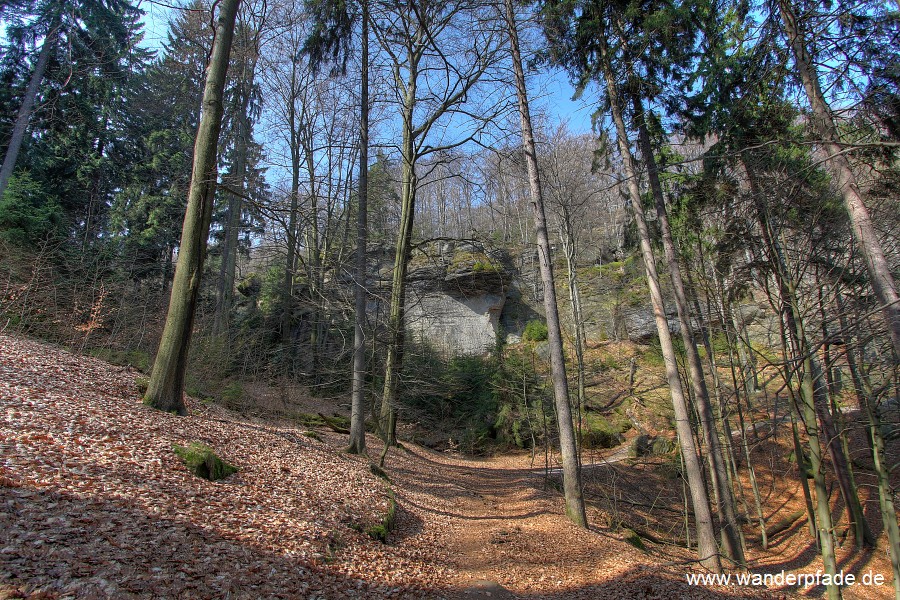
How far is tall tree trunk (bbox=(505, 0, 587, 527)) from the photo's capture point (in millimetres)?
7055

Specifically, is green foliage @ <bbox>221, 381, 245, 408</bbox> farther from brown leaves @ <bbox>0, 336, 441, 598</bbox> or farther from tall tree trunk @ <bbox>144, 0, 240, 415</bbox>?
tall tree trunk @ <bbox>144, 0, 240, 415</bbox>

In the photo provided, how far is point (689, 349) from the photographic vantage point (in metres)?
7.68

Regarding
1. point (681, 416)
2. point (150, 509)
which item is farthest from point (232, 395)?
point (681, 416)

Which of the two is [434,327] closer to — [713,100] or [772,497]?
[772,497]

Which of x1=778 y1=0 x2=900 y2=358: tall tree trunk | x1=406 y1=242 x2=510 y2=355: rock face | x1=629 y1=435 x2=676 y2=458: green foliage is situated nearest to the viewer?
x1=778 y1=0 x2=900 y2=358: tall tree trunk

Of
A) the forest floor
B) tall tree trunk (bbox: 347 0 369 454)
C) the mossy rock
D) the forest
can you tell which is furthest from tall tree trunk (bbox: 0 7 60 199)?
the mossy rock

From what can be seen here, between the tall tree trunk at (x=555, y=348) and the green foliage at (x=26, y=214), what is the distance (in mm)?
13034

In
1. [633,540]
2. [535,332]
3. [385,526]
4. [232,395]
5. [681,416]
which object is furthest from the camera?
[535,332]

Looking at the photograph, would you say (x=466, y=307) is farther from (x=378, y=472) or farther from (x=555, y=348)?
(x=555, y=348)

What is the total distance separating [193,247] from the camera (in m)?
6.29

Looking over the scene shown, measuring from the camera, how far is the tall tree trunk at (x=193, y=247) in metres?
6.07

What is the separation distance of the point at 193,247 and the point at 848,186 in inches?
356

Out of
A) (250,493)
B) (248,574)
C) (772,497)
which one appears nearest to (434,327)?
(772,497)

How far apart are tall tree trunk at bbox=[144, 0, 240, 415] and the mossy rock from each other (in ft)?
5.14
